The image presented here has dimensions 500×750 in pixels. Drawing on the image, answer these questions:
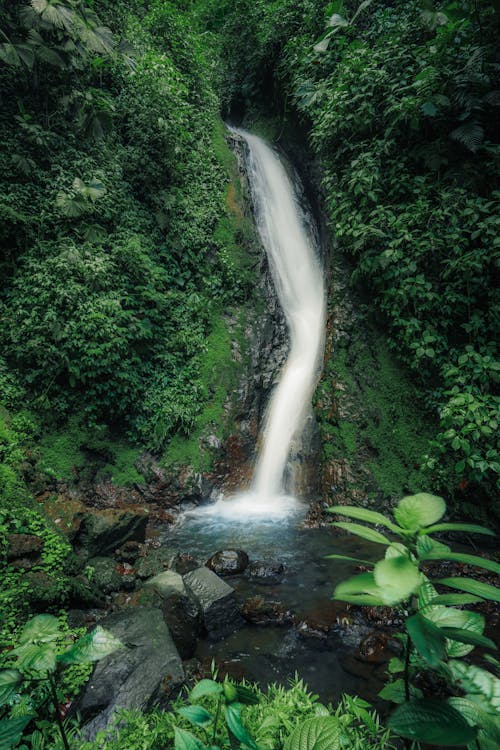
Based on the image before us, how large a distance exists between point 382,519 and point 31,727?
2.60 metres

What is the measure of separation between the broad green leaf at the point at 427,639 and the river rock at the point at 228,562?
182 inches

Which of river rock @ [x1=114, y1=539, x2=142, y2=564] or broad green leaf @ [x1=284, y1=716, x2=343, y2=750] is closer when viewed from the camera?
broad green leaf @ [x1=284, y1=716, x2=343, y2=750]

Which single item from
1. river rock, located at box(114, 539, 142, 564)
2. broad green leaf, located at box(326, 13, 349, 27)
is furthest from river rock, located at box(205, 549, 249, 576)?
broad green leaf, located at box(326, 13, 349, 27)

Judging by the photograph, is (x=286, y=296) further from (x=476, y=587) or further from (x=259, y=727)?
(x=476, y=587)

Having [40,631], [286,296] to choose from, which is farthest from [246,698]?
[286,296]

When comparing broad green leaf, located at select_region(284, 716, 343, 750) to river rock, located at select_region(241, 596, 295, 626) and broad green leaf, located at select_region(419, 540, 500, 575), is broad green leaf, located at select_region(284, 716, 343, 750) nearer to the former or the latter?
broad green leaf, located at select_region(419, 540, 500, 575)

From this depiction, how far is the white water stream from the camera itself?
7.41 meters

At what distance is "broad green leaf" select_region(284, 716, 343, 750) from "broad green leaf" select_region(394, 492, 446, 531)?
926mm

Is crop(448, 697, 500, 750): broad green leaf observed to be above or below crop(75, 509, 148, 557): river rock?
above

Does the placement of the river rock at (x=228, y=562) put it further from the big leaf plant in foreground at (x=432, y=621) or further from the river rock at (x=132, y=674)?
the big leaf plant in foreground at (x=432, y=621)

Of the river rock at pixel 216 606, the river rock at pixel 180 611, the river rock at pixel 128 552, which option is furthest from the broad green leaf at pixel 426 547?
the river rock at pixel 128 552

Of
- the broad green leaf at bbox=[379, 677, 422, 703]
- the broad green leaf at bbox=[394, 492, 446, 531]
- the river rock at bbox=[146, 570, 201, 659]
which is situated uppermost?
the broad green leaf at bbox=[394, 492, 446, 531]

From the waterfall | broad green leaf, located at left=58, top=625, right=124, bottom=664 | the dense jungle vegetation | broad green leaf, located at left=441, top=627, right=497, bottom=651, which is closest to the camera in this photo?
broad green leaf, located at left=441, top=627, right=497, bottom=651

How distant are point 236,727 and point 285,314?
926 cm
